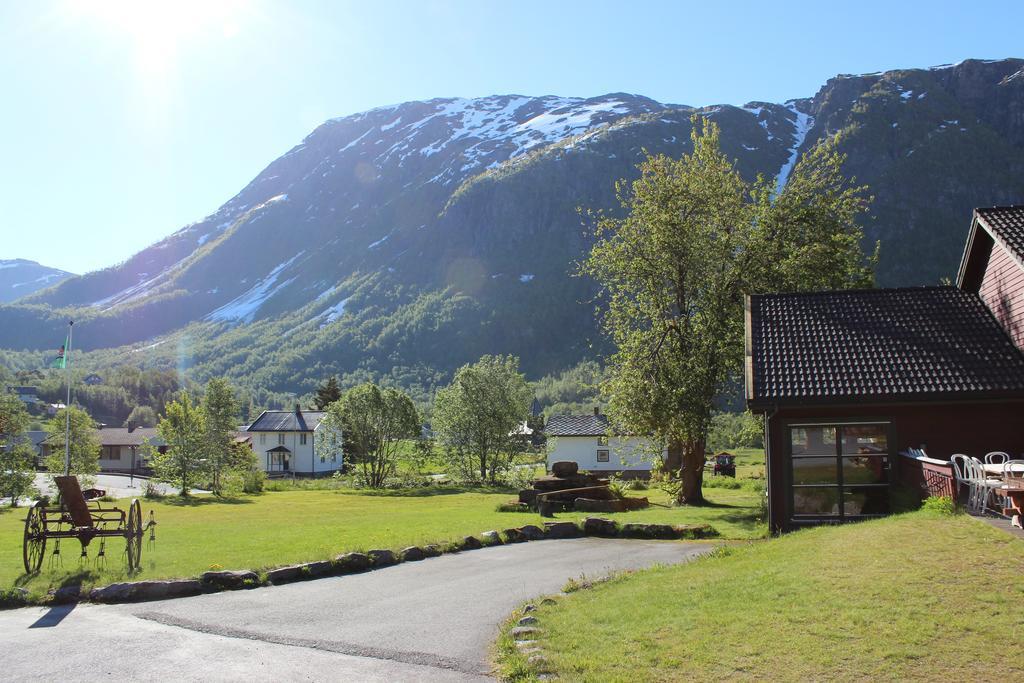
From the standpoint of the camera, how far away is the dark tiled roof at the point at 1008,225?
19.6 meters

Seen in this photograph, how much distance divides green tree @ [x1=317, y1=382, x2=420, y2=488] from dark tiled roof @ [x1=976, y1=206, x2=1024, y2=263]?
161 feet

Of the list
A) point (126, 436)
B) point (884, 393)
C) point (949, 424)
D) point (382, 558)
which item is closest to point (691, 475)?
point (949, 424)

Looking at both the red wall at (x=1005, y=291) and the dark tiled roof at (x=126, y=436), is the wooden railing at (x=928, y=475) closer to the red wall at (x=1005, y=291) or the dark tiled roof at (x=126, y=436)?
the red wall at (x=1005, y=291)

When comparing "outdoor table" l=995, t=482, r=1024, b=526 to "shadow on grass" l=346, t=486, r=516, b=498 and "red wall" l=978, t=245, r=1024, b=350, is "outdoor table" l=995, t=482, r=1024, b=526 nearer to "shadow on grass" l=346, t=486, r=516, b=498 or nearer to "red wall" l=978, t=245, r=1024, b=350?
"red wall" l=978, t=245, r=1024, b=350

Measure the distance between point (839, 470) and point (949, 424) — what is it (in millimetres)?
2761

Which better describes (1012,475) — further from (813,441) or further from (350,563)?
(350,563)

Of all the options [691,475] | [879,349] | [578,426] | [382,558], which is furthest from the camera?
[578,426]

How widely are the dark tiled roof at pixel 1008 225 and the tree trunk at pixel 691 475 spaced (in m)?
13.7

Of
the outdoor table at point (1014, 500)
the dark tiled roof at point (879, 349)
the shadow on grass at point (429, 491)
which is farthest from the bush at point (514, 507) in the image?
the shadow on grass at point (429, 491)

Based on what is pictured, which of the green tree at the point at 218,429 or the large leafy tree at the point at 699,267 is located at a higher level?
the large leafy tree at the point at 699,267

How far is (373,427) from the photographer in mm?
63625

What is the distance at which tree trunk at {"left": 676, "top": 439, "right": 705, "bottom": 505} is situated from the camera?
31.7 meters

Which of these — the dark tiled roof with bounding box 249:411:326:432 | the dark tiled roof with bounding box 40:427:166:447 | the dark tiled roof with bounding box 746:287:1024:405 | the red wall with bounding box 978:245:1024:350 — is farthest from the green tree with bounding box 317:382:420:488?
the dark tiled roof with bounding box 40:427:166:447

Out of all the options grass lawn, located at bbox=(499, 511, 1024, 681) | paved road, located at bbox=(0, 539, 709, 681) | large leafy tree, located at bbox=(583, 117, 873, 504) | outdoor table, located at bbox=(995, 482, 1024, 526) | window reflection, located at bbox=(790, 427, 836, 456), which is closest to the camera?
grass lawn, located at bbox=(499, 511, 1024, 681)
